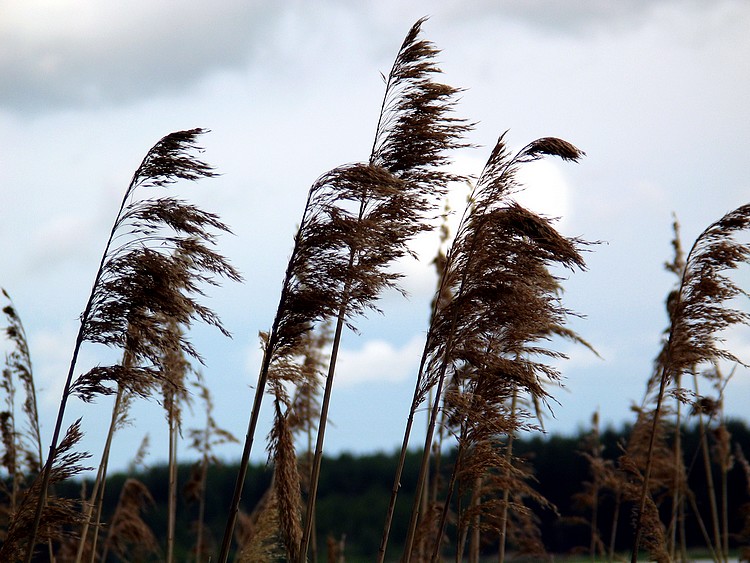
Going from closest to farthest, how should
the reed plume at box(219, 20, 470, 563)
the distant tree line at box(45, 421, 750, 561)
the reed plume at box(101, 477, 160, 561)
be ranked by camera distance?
1. the reed plume at box(219, 20, 470, 563)
2. the reed plume at box(101, 477, 160, 561)
3. the distant tree line at box(45, 421, 750, 561)

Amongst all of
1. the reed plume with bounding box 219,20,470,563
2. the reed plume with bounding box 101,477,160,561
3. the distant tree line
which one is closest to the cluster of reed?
the reed plume with bounding box 219,20,470,563

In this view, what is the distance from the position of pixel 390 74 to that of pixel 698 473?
66.5 feet

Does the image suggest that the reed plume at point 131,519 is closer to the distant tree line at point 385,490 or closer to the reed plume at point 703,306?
the reed plume at point 703,306

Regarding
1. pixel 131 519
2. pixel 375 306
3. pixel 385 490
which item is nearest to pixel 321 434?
pixel 375 306

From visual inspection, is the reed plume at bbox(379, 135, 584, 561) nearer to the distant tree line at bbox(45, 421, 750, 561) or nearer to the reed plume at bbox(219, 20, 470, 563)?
the reed plume at bbox(219, 20, 470, 563)

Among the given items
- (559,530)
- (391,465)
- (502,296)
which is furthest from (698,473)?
(502,296)

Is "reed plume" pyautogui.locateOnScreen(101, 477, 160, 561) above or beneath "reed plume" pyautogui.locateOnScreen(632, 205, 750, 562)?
beneath

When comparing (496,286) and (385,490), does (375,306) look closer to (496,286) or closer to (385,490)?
(496,286)

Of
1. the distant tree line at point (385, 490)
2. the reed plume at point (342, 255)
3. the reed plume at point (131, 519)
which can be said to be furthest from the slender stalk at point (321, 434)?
the distant tree line at point (385, 490)

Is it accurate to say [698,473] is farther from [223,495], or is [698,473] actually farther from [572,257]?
[572,257]

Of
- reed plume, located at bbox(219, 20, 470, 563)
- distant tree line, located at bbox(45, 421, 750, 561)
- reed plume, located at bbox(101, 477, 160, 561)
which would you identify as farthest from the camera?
distant tree line, located at bbox(45, 421, 750, 561)

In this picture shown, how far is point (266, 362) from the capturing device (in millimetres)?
4379

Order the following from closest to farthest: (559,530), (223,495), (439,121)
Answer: (439,121) < (559,530) < (223,495)

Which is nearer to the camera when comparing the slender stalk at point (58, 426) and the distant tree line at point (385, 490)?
the slender stalk at point (58, 426)
